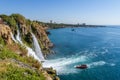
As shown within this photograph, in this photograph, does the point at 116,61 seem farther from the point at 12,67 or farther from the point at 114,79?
the point at 12,67

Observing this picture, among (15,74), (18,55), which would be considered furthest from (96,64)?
(15,74)

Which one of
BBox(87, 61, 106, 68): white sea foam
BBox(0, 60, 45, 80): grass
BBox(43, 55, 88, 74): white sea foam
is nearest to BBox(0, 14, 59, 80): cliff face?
BBox(0, 60, 45, 80): grass

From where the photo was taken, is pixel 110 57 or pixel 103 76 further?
pixel 110 57

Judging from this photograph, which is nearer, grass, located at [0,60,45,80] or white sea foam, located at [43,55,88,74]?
grass, located at [0,60,45,80]

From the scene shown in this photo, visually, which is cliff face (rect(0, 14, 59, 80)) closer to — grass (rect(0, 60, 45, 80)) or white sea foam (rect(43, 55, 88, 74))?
grass (rect(0, 60, 45, 80))

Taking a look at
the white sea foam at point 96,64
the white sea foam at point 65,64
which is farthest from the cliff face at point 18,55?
the white sea foam at point 96,64

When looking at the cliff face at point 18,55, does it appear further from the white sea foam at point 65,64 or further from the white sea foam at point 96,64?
the white sea foam at point 96,64

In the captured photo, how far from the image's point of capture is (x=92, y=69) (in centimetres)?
5447

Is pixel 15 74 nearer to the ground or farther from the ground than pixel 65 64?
farther from the ground

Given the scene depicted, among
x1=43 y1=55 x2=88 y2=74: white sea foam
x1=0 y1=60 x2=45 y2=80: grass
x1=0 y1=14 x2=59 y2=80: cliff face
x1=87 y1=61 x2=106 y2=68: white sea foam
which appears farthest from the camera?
x1=87 y1=61 x2=106 y2=68: white sea foam

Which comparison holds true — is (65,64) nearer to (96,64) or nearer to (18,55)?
(96,64)

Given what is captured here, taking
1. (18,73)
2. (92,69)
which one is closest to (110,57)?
(92,69)

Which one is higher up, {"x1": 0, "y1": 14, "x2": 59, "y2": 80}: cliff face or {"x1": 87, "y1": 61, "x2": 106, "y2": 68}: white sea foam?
{"x1": 0, "y1": 14, "x2": 59, "y2": 80}: cliff face

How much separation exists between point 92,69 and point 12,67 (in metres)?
29.4
